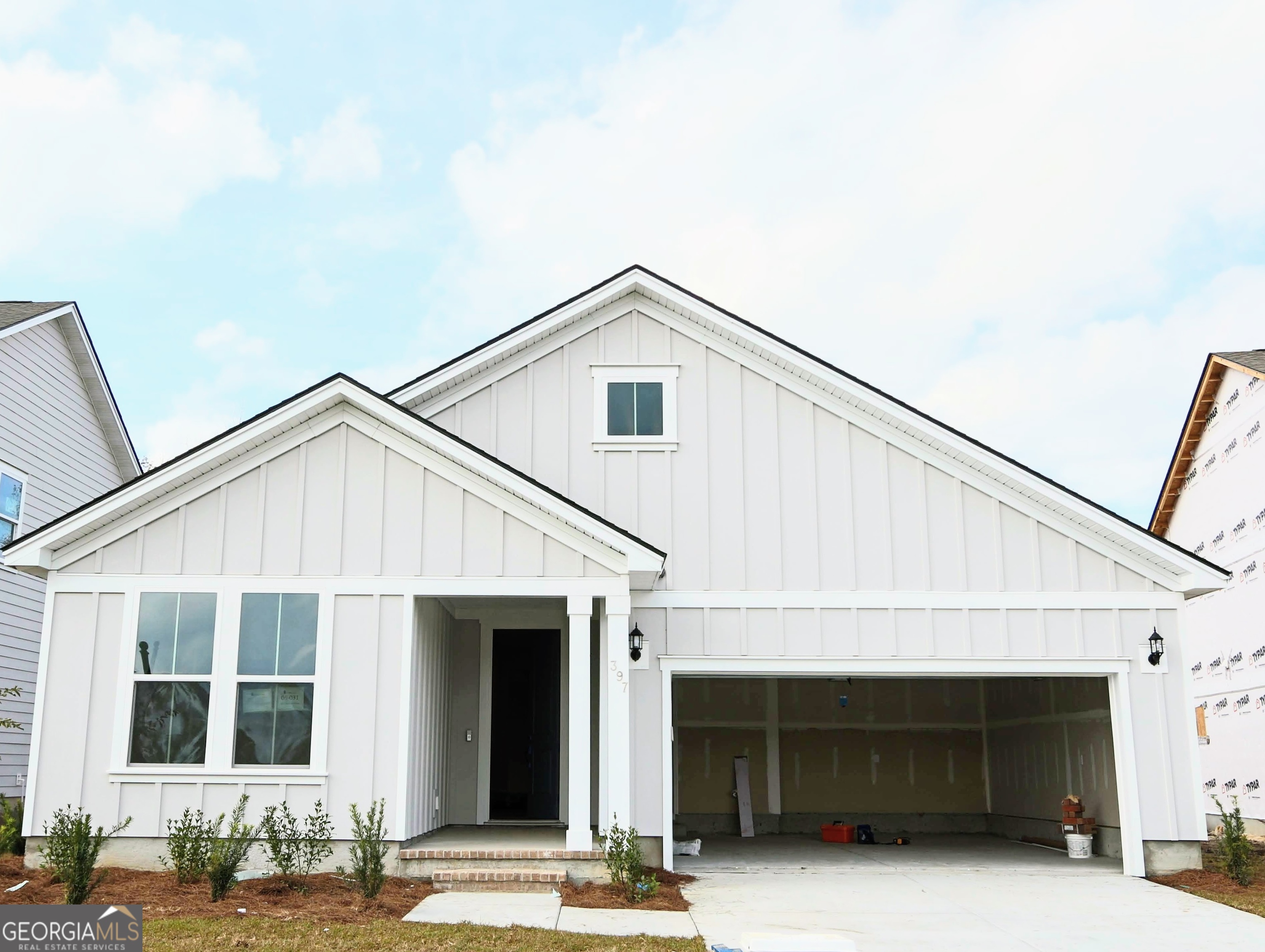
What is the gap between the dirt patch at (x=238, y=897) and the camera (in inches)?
320

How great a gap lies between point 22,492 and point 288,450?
6.92m

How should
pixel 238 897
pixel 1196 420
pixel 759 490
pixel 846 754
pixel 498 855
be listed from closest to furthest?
1. pixel 238 897
2. pixel 498 855
3. pixel 759 490
4. pixel 846 754
5. pixel 1196 420

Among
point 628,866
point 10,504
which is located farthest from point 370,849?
point 10,504

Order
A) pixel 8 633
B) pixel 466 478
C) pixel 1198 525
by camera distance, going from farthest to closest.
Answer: pixel 1198 525 → pixel 8 633 → pixel 466 478

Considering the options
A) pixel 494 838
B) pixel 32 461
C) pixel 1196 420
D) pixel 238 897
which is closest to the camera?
pixel 238 897

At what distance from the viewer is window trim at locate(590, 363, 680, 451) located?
12.6 meters

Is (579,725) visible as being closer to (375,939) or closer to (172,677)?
(375,939)

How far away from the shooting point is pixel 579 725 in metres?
10.1

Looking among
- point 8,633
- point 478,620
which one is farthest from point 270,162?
point 478,620

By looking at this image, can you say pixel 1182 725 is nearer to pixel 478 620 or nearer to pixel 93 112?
pixel 478 620

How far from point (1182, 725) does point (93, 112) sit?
21162 mm

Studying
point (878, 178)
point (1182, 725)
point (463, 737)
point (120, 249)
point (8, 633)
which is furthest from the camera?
point (120, 249)

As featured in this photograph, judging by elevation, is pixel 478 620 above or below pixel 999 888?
above

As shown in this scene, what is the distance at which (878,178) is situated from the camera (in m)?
19.2
